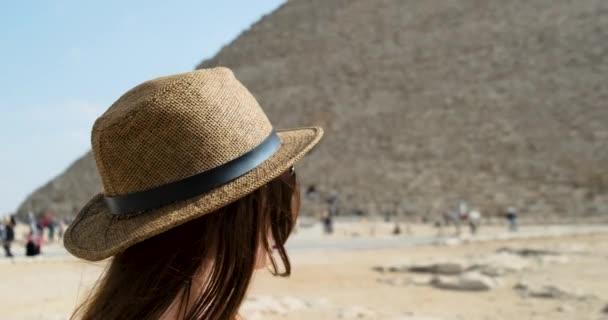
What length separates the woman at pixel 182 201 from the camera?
1201mm

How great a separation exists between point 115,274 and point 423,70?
44248 mm

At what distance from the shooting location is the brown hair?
47.2 inches

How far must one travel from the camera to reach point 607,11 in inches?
1639

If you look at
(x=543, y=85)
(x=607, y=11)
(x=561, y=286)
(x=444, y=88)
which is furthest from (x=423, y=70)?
(x=561, y=286)

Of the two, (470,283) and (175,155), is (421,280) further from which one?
(175,155)

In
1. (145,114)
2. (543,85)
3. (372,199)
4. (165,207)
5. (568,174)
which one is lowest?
(372,199)

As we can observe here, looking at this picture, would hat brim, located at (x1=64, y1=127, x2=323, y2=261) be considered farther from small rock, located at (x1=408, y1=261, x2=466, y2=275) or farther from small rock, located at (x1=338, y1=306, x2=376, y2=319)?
small rock, located at (x1=408, y1=261, x2=466, y2=275)

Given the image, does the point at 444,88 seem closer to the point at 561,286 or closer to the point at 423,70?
the point at 423,70

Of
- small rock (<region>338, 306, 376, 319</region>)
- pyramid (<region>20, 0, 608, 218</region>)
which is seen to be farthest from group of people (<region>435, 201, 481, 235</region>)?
small rock (<region>338, 306, 376, 319</region>)

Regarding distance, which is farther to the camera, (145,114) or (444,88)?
(444,88)

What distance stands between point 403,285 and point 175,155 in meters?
→ 8.34

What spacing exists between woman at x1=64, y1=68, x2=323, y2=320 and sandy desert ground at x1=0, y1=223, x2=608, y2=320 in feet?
9.89

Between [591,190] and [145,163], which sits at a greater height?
[145,163]

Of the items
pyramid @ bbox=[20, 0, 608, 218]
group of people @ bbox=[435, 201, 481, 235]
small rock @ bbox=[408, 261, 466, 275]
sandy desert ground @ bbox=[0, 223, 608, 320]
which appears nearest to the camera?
sandy desert ground @ bbox=[0, 223, 608, 320]
